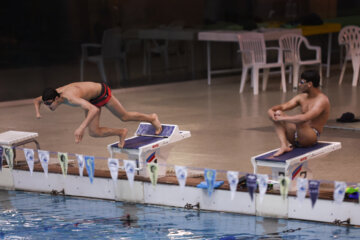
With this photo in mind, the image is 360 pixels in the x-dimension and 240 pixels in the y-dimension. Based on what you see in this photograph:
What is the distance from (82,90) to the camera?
7562 millimetres

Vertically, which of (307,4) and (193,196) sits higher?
(307,4)

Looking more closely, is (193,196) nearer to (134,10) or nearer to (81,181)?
(81,181)

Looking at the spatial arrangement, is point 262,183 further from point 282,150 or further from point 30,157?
point 30,157

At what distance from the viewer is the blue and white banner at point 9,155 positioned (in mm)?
7644

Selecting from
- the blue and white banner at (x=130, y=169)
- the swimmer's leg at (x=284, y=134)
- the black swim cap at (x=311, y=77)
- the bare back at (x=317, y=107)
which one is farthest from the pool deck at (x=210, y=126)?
the black swim cap at (x=311, y=77)

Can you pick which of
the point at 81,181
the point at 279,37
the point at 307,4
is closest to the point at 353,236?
the point at 81,181

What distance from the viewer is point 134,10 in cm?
1434

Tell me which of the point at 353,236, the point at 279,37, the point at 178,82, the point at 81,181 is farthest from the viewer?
the point at 178,82

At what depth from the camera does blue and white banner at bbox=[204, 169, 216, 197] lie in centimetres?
645

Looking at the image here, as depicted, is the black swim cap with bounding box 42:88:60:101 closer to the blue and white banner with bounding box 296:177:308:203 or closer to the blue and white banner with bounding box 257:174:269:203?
the blue and white banner with bounding box 257:174:269:203

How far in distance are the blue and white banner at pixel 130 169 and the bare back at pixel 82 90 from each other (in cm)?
102

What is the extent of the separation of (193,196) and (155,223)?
1.61 ft

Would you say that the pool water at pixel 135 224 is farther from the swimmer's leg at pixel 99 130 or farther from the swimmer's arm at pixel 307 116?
the swimmer's arm at pixel 307 116

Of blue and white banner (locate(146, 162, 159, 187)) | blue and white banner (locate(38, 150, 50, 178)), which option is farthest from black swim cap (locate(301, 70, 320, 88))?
blue and white banner (locate(38, 150, 50, 178))
